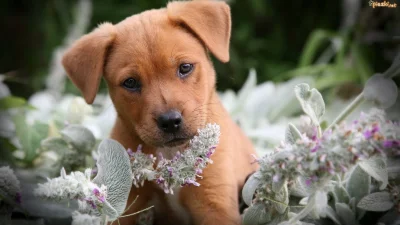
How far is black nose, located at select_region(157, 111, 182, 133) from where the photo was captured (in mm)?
1771

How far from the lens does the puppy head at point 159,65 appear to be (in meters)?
1.83

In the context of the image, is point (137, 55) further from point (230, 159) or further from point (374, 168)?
point (374, 168)

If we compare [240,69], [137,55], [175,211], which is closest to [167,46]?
[137,55]

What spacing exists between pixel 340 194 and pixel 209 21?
30.3 inches

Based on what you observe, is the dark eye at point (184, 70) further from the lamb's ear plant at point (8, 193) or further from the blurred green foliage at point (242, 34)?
the blurred green foliage at point (242, 34)

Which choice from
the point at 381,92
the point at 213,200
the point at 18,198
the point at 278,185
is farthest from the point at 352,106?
the point at 18,198

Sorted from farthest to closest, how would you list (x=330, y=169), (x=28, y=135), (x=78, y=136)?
(x=28, y=135) < (x=78, y=136) < (x=330, y=169)

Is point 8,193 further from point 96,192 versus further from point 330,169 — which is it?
point 330,169

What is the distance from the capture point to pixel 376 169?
5.41ft

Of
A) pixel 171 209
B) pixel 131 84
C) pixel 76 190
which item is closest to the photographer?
pixel 76 190

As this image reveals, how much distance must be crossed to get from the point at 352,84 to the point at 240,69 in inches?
55.9

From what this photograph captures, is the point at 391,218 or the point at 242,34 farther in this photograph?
the point at 242,34

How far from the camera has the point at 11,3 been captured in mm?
5352

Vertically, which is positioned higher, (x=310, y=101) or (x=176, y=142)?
(x=310, y=101)
